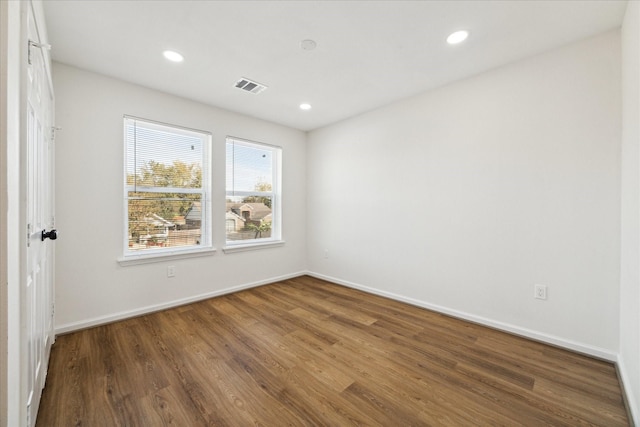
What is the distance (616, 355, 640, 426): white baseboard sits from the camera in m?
1.43

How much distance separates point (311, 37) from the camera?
2.12 meters

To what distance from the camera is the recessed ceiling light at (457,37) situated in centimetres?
206

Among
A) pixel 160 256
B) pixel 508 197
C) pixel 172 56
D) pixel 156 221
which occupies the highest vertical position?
pixel 172 56

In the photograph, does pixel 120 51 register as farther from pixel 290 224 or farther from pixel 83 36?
pixel 290 224

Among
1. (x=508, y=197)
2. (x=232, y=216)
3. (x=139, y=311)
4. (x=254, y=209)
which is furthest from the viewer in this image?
(x=254, y=209)

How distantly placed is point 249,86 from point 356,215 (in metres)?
2.20

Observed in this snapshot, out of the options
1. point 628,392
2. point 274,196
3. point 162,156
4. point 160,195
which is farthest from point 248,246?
point 628,392

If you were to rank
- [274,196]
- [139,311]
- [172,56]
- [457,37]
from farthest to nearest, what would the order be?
[274,196]
[139,311]
[172,56]
[457,37]

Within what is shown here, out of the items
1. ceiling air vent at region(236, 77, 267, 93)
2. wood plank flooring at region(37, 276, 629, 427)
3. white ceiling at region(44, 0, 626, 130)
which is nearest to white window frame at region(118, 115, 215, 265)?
white ceiling at region(44, 0, 626, 130)

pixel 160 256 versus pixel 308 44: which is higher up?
pixel 308 44

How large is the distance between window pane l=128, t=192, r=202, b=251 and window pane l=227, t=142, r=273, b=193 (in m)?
0.62

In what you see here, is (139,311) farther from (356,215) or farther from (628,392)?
(628,392)

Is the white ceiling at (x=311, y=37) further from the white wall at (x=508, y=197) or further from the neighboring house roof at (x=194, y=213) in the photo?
the neighboring house roof at (x=194, y=213)

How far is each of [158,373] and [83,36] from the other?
2.68 metres
